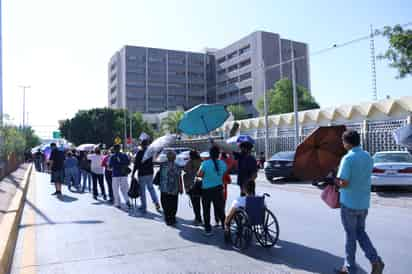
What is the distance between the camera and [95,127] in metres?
65.6

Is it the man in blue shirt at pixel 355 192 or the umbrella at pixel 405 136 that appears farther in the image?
the umbrella at pixel 405 136

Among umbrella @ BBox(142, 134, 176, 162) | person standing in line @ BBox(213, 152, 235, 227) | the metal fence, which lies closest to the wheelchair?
person standing in line @ BBox(213, 152, 235, 227)

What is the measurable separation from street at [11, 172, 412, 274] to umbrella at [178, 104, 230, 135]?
6.75 ft

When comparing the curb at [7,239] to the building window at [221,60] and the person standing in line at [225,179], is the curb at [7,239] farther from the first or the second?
the building window at [221,60]

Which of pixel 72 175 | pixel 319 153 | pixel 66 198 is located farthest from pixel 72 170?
pixel 319 153

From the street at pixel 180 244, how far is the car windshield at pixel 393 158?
3913mm

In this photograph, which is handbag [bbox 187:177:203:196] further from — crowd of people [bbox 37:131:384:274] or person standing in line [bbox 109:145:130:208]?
person standing in line [bbox 109:145:130:208]

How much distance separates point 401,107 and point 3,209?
65.4 feet

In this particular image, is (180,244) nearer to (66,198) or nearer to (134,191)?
(134,191)

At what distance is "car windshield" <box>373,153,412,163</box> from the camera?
535 inches

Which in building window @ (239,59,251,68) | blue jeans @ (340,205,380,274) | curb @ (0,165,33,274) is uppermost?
building window @ (239,59,251,68)

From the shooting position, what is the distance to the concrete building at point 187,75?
91500mm

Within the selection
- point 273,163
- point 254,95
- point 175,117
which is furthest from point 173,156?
point 254,95

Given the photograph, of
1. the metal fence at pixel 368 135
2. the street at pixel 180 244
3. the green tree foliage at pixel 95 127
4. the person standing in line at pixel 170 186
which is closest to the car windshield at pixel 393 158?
the street at pixel 180 244
